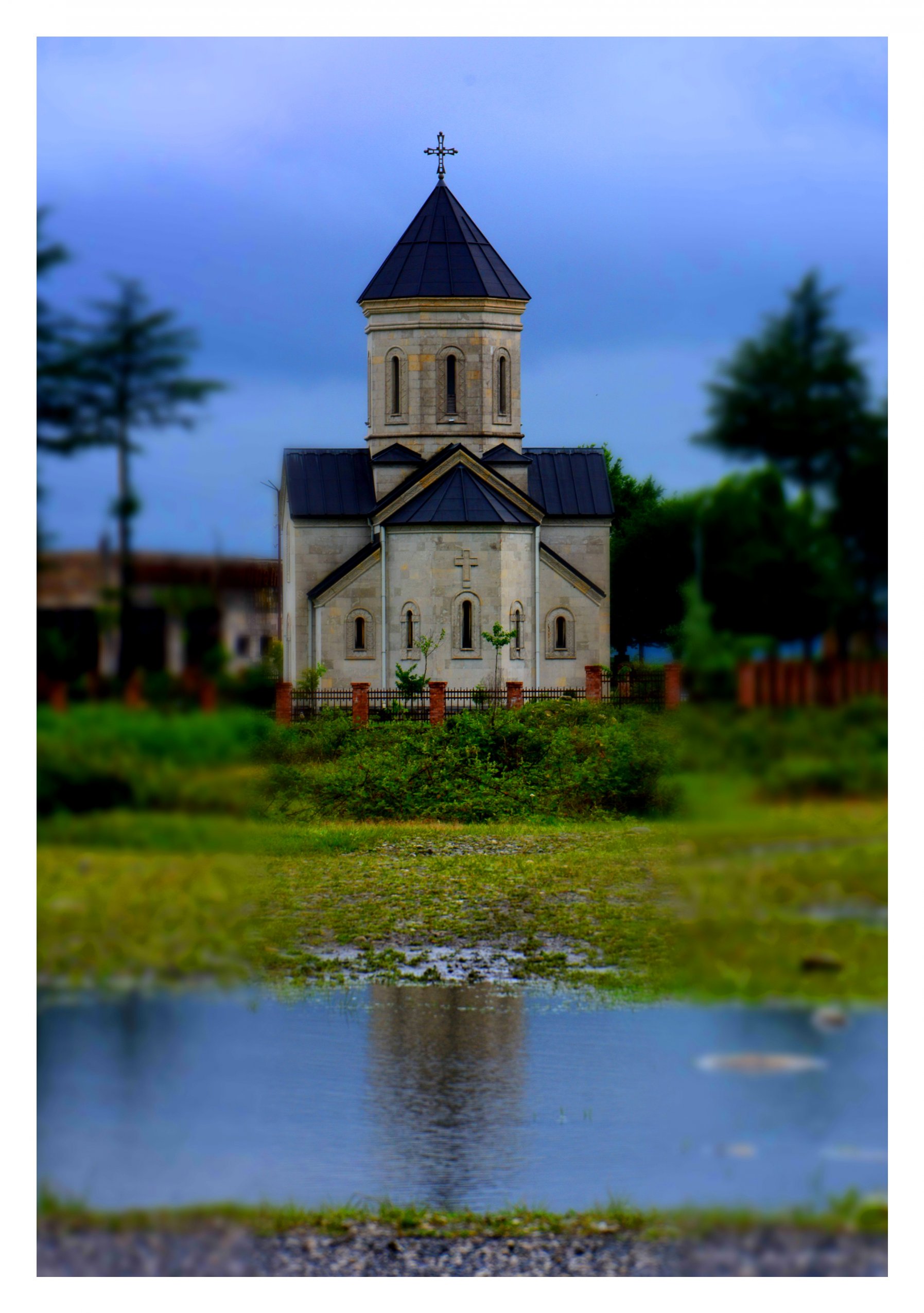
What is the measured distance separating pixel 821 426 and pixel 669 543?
52.0 ft

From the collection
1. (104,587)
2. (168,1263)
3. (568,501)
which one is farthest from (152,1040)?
(568,501)

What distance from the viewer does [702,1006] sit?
596 centimetres

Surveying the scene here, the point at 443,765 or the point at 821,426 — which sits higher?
the point at 821,426

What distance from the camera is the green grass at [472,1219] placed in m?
5.80

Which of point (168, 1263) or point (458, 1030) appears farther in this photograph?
point (458, 1030)

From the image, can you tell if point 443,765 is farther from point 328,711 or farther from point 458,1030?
point 458,1030

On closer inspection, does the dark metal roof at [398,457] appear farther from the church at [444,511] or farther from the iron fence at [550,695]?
the iron fence at [550,695]

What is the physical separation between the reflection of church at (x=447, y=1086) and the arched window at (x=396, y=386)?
56.8 ft

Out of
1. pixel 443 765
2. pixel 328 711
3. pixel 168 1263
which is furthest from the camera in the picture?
pixel 328 711

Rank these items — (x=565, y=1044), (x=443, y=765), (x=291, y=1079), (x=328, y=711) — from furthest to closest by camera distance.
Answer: (x=328, y=711) → (x=443, y=765) → (x=565, y=1044) → (x=291, y=1079)

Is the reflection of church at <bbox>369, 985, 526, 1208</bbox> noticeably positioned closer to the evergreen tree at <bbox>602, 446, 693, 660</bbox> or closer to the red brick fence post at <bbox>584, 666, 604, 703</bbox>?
the red brick fence post at <bbox>584, 666, 604, 703</bbox>

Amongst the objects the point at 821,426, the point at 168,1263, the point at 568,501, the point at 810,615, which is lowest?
the point at 168,1263

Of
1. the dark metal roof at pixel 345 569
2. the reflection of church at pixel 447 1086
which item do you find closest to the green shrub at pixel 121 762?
the reflection of church at pixel 447 1086

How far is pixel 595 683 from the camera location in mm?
23109
